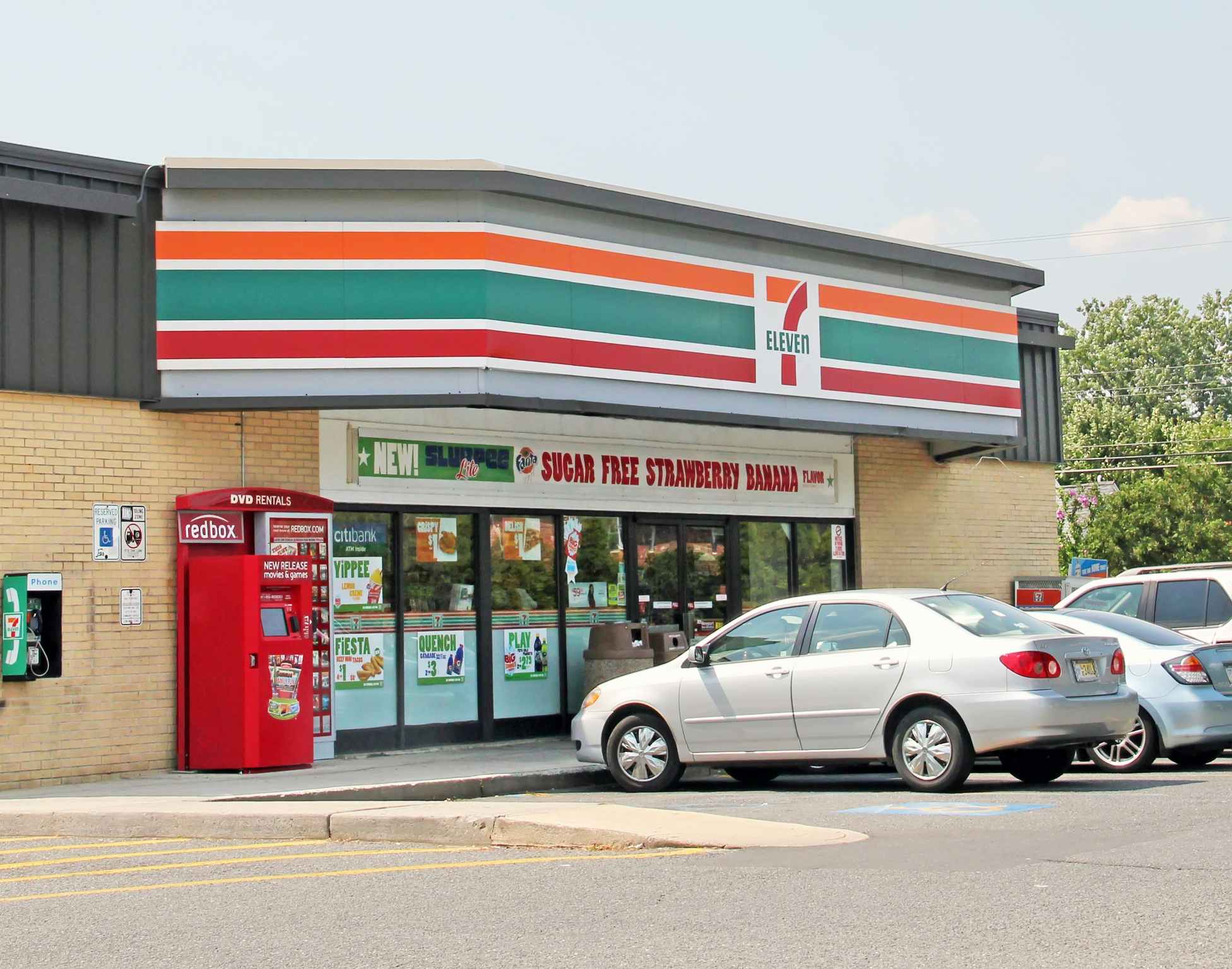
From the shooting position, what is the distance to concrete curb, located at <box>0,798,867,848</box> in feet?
30.8

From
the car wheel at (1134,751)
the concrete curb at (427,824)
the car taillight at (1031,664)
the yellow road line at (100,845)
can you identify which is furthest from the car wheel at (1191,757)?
the yellow road line at (100,845)

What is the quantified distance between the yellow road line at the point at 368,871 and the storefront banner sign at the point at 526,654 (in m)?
8.18

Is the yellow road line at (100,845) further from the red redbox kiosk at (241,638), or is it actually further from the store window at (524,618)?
the store window at (524,618)

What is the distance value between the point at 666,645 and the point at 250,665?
5.31 meters

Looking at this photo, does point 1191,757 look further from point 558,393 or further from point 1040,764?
point 558,393

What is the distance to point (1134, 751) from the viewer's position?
13203 millimetres

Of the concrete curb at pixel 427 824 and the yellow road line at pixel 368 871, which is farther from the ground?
the concrete curb at pixel 427 824

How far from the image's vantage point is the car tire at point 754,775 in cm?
1356

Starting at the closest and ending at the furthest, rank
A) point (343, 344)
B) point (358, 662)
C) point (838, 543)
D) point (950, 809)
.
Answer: point (950, 809) → point (343, 344) → point (358, 662) → point (838, 543)

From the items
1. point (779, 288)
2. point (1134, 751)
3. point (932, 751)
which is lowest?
point (1134, 751)

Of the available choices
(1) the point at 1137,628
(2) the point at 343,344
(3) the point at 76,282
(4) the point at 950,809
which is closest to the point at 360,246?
(2) the point at 343,344

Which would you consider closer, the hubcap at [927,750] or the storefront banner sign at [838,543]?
the hubcap at [927,750]

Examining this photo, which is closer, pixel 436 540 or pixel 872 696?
pixel 872 696

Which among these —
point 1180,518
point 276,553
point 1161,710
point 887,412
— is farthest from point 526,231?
point 1180,518
